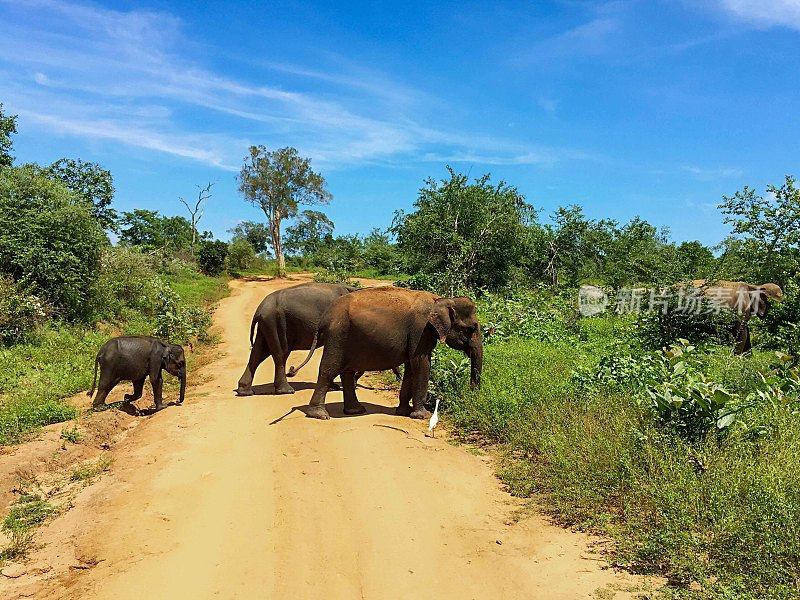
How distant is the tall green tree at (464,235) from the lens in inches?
886

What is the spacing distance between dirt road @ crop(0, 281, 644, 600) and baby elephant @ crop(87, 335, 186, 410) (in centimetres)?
179

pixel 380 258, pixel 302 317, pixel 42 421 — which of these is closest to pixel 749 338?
pixel 302 317

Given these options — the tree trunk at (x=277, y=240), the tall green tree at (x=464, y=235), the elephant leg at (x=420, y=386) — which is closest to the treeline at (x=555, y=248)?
the tall green tree at (x=464, y=235)

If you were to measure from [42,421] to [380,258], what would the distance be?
34276mm

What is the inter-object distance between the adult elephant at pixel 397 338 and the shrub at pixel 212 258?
107 ft

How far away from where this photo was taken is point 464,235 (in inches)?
915

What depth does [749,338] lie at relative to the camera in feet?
47.1

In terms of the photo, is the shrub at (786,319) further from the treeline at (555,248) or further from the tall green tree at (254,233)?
the tall green tree at (254,233)

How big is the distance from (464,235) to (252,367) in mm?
13298

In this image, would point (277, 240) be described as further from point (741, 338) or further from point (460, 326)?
point (460, 326)

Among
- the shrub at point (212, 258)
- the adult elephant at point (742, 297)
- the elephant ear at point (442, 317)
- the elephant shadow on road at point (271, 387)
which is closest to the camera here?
the elephant ear at point (442, 317)

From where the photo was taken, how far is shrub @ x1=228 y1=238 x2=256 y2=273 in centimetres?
4330

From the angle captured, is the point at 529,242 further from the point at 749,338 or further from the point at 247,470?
the point at 247,470

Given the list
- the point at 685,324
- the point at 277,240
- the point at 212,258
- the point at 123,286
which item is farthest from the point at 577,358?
the point at 277,240
